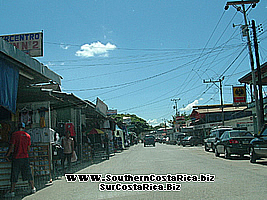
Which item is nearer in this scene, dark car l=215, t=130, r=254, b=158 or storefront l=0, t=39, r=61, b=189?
storefront l=0, t=39, r=61, b=189

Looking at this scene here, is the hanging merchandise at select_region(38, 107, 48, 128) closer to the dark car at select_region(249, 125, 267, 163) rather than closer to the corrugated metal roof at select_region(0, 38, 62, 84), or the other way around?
the corrugated metal roof at select_region(0, 38, 62, 84)

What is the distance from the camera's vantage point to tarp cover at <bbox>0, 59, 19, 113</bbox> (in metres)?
9.05

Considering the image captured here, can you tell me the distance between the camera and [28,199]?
8.13 meters

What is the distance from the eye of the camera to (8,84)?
9.42m

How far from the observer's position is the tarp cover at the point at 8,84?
905 cm

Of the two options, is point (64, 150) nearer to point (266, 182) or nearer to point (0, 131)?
point (0, 131)

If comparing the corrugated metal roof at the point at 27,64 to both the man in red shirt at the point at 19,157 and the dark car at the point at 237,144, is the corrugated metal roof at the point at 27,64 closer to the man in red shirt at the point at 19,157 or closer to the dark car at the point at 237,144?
the man in red shirt at the point at 19,157

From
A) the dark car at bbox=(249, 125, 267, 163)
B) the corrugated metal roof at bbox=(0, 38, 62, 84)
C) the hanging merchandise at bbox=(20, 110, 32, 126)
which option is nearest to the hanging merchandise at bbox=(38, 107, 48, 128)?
the hanging merchandise at bbox=(20, 110, 32, 126)

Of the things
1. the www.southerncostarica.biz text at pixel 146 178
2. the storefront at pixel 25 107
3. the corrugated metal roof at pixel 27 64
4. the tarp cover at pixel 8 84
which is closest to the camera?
the corrugated metal roof at pixel 27 64

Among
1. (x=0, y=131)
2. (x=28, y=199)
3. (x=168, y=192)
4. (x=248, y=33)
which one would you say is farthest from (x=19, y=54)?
(x=248, y=33)

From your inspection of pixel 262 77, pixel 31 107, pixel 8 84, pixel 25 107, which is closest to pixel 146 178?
pixel 31 107

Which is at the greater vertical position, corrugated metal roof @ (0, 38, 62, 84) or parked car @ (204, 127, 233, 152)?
→ corrugated metal roof @ (0, 38, 62, 84)

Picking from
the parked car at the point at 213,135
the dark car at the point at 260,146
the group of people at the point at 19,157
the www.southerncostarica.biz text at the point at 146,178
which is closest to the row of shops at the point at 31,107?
the group of people at the point at 19,157

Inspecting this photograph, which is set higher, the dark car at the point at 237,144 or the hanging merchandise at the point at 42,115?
the hanging merchandise at the point at 42,115
